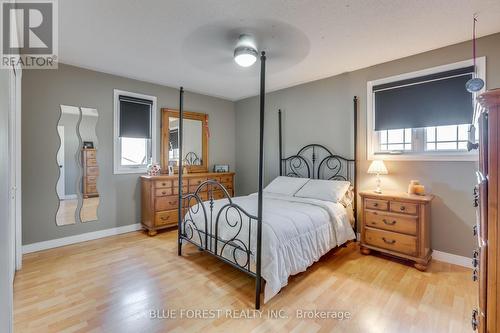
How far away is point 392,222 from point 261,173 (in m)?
1.81

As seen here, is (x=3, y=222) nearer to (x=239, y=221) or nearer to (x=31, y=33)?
(x=239, y=221)

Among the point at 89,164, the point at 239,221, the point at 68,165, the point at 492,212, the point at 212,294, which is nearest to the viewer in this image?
→ the point at 492,212

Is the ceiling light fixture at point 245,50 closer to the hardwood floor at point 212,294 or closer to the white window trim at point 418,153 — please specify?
the white window trim at point 418,153

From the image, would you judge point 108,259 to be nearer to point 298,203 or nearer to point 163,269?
point 163,269

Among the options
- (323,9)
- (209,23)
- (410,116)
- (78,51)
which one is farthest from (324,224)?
(78,51)

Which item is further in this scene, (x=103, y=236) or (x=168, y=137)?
(x=168, y=137)

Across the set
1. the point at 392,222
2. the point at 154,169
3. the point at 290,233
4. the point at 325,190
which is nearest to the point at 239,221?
the point at 290,233

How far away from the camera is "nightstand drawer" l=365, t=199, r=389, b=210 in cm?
272

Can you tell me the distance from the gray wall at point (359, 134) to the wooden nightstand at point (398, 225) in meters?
0.25

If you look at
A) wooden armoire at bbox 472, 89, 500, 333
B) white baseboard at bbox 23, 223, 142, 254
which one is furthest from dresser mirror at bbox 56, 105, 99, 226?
wooden armoire at bbox 472, 89, 500, 333

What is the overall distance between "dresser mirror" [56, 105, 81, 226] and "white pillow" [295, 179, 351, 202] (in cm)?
314

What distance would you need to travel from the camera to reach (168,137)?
4.15 metres

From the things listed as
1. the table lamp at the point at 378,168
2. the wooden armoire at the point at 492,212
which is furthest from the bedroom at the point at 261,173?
the table lamp at the point at 378,168

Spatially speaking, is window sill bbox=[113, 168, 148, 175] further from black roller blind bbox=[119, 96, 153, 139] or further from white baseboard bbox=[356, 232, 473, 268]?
white baseboard bbox=[356, 232, 473, 268]
